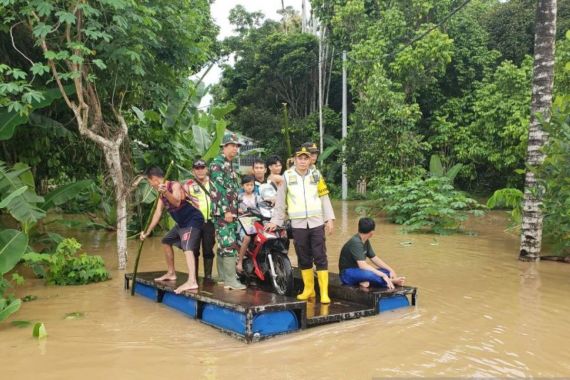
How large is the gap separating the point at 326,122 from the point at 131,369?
964 inches

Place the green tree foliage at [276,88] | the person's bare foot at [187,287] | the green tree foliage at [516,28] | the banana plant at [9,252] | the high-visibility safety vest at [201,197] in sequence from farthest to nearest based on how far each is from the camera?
1. the green tree foliage at [276,88]
2. the green tree foliage at [516,28]
3. the high-visibility safety vest at [201,197]
4. the person's bare foot at [187,287]
5. the banana plant at [9,252]

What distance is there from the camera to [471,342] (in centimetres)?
494

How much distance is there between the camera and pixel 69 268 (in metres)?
7.78

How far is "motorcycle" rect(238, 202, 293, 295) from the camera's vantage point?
619cm

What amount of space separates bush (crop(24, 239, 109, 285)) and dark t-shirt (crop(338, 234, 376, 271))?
3790mm

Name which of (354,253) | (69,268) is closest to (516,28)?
(354,253)

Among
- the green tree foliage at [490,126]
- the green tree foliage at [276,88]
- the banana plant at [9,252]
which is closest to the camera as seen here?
the banana plant at [9,252]

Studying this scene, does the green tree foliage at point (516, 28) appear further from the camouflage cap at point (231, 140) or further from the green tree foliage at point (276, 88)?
the camouflage cap at point (231, 140)

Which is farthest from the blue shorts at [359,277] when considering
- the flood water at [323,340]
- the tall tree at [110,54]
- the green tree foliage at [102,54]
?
the green tree foliage at [102,54]

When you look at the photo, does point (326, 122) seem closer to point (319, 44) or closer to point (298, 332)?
point (319, 44)

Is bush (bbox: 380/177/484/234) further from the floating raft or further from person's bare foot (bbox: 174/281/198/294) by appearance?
person's bare foot (bbox: 174/281/198/294)

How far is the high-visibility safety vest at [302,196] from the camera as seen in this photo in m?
5.78

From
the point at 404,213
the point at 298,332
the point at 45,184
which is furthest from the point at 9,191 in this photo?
the point at 404,213

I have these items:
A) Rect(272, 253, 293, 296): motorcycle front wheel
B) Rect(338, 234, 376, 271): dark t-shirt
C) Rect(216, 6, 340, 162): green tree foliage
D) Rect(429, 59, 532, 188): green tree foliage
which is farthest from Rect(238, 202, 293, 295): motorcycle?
Rect(216, 6, 340, 162): green tree foliage
